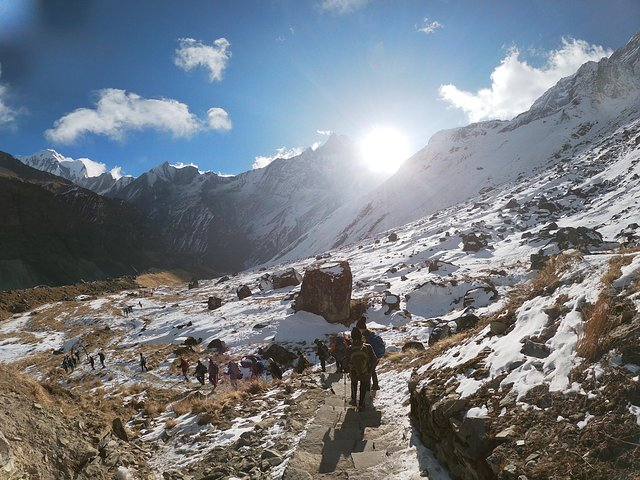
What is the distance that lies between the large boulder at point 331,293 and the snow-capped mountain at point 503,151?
69557 mm

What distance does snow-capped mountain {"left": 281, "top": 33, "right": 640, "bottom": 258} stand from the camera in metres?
92.6

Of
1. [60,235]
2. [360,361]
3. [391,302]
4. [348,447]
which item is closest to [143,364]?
[391,302]

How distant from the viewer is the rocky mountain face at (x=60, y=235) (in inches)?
3844

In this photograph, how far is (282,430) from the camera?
8586 millimetres

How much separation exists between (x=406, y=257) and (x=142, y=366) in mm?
33488

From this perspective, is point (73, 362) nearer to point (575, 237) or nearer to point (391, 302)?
point (391, 302)

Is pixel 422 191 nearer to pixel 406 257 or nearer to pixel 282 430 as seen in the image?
pixel 406 257

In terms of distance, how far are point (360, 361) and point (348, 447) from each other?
2266mm

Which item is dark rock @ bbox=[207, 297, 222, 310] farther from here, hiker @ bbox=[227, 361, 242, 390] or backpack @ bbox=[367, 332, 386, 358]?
backpack @ bbox=[367, 332, 386, 358]

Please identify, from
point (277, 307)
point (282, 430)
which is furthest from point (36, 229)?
point (282, 430)

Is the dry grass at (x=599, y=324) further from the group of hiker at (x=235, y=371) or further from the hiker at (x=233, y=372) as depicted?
the hiker at (x=233, y=372)

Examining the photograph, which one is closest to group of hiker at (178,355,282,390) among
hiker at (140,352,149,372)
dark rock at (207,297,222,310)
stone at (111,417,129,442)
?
stone at (111,417,129,442)

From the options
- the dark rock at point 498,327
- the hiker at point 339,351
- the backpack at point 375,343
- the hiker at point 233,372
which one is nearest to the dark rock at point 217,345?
the hiker at point 233,372

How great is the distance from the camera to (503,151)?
10756 cm
